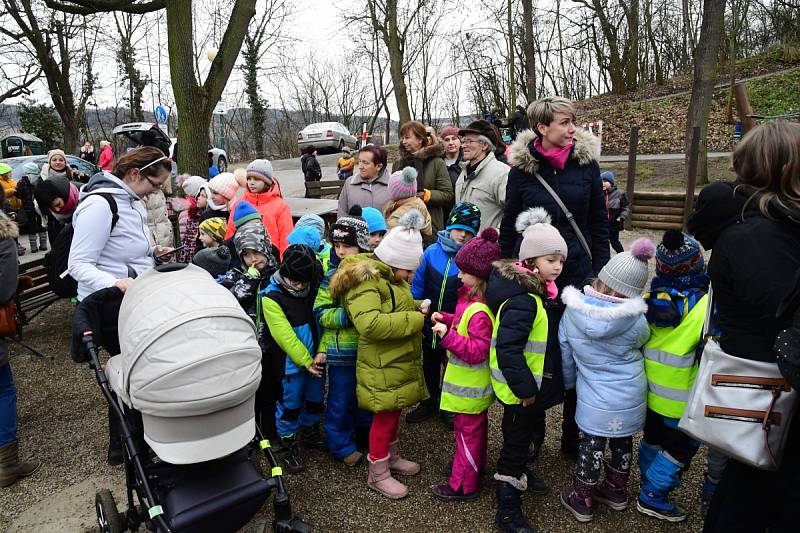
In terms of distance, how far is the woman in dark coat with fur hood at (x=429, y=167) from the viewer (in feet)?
17.1

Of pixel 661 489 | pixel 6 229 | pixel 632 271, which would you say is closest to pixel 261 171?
pixel 6 229

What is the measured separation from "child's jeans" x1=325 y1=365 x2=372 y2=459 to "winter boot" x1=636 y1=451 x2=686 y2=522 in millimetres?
1714

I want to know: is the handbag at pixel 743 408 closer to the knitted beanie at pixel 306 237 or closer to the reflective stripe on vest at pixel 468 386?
the reflective stripe on vest at pixel 468 386

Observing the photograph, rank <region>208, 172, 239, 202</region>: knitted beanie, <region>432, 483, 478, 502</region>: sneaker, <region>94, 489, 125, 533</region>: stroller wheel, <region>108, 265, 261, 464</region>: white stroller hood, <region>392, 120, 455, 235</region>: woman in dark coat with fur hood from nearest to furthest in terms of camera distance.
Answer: <region>108, 265, 261, 464</region>: white stroller hood → <region>94, 489, 125, 533</region>: stroller wheel → <region>432, 483, 478, 502</region>: sneaker → <region>392, 120, 455, 235</region>: woman in dark coat with fur hood → <region>208, 172, 239, 202</region>: knitted beanie

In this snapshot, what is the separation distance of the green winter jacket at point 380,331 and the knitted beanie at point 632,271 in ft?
3.54

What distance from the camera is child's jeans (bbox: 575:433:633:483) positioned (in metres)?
3.02

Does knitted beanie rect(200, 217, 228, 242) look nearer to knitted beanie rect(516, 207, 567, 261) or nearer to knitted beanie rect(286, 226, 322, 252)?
knitted beanie rect(286, 226, 322, 252)

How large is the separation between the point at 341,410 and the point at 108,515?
4.51 feet

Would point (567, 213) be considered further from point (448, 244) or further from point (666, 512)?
point (666, 512)

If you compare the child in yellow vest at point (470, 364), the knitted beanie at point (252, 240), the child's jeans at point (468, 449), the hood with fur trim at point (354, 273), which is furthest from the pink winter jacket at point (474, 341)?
the knitted beanie at point (252, 240)

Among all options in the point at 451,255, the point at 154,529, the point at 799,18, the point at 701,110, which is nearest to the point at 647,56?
the point at 799,18

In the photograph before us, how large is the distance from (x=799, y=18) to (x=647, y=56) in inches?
265

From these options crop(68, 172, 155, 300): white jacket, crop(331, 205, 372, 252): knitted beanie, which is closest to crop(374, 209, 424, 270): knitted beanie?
crop(331, 205, 372, 252): knitted beanie

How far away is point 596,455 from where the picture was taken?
3014 millimetres
